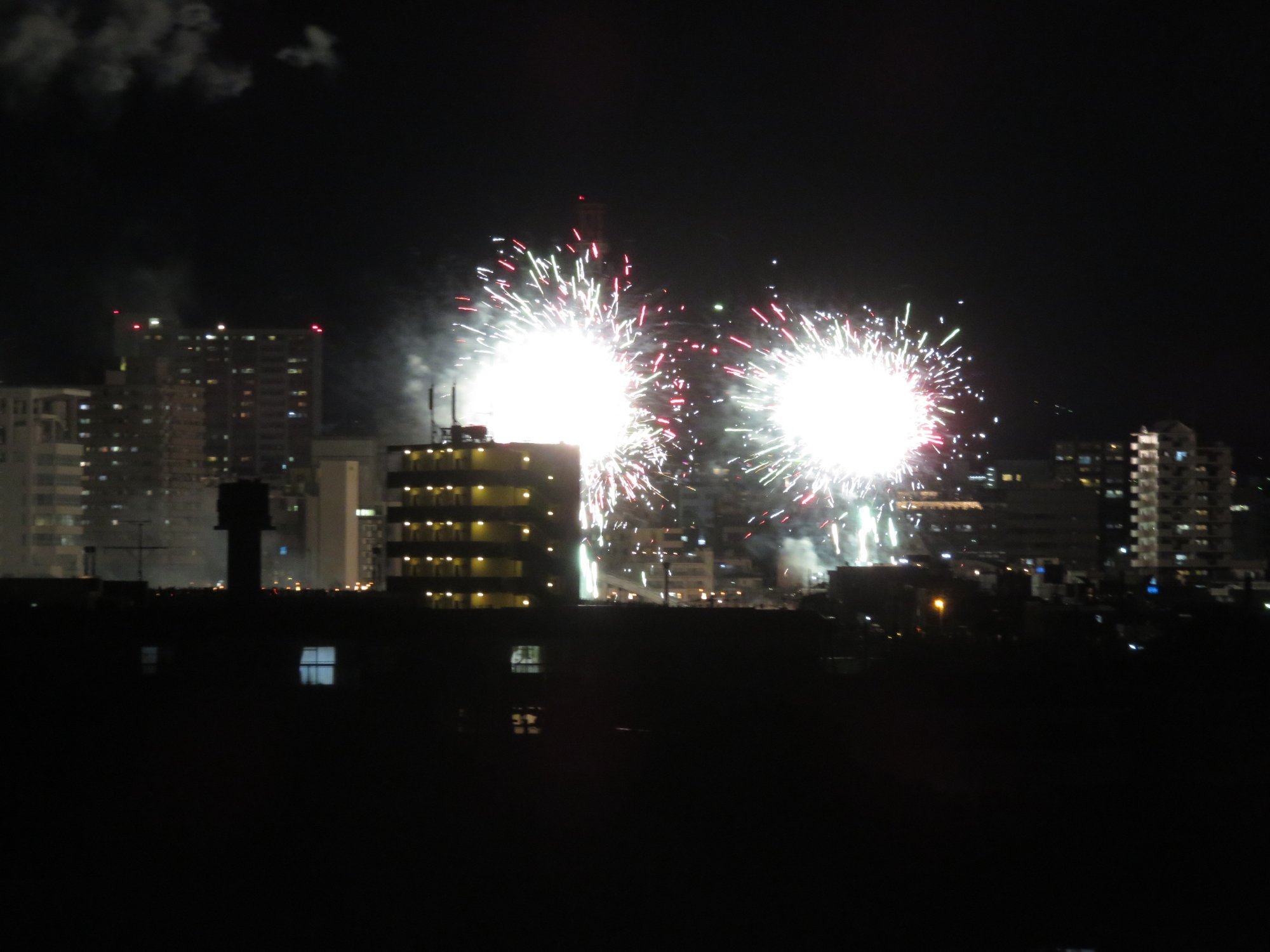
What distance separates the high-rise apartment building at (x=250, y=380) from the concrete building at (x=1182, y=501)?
35.9 meters

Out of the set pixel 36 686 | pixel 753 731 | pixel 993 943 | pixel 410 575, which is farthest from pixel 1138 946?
pixel 410 575

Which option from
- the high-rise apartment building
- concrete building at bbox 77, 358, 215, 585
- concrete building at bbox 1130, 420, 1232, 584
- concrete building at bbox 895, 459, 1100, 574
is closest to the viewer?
concrete building at bbox 1130, 420, 1232, 584

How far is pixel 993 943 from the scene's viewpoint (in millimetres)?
8125

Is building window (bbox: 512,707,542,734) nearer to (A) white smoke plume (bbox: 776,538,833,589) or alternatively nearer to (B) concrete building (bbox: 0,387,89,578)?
(A) white smoke plume (bbox: 776,538,833,589)

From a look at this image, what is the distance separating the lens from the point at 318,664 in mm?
12867

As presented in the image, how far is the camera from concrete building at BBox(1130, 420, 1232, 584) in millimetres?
44062

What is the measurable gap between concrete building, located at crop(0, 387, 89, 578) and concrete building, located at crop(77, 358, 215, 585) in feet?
27.5

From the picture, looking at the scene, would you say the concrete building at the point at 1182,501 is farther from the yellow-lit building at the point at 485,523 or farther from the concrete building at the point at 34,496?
the concrete building at the point at 34,496

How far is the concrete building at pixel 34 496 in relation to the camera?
34.1 meters

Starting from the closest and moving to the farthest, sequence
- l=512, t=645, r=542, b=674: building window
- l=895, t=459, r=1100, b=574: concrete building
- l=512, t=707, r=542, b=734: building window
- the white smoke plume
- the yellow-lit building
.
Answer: l=512, t=707, r=542, b=734: building window → l=512, t=645, r=542, b=674: building window → the yellow-lit building → the white smoke plume → l=895, t=459, r=1100, b=574: concrete building

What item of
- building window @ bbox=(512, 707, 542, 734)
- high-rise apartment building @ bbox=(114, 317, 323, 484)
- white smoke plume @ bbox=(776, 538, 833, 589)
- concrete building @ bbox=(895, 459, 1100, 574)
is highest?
high-rise apartment building @ bbox=(114, 317, 323, 484)

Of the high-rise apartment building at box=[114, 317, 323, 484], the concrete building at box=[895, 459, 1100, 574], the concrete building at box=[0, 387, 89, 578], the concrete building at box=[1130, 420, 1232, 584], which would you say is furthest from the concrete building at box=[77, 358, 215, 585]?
the concrete building at box=[1130, 420, 1232, 584]

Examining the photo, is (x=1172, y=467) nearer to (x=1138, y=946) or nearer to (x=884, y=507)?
(x=884, y=507)

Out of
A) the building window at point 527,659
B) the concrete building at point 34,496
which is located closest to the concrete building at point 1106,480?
the concrete building at point 34,496
